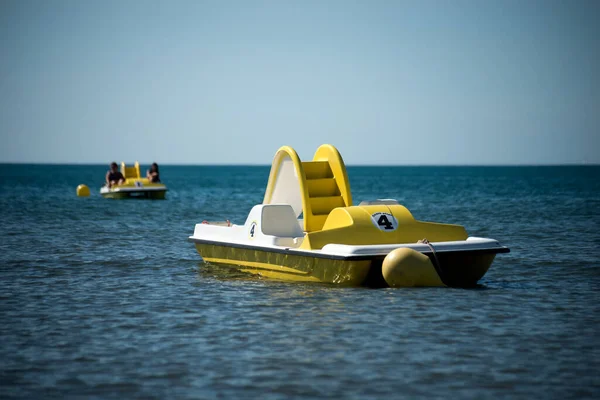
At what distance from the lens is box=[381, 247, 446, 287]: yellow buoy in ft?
43.2

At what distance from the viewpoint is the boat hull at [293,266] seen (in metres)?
13.6

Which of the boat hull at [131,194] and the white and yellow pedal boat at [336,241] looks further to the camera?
the boat hull at [131,194]

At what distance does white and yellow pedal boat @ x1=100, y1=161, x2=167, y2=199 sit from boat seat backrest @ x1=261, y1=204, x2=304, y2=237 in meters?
30.3

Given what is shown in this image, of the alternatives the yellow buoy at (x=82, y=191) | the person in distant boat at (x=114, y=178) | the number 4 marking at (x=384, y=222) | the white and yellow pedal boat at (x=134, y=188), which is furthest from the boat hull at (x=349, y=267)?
the yellow buoy at (x=82, y=191)

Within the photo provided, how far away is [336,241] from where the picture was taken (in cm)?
1397

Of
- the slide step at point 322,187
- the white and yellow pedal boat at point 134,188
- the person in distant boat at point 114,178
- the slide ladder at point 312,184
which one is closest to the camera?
the slide ladder at point 312,184

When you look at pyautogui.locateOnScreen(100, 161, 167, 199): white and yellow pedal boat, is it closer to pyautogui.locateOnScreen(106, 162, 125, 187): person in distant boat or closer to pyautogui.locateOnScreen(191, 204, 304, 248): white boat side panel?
pyautogui.locateOnScreen(106, 162, 125, 187): person in distant boat

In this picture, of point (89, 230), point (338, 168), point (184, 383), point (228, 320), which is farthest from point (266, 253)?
point (89, 230)

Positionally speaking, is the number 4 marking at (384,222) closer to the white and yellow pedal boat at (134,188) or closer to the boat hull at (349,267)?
the boat hull at (349,267)

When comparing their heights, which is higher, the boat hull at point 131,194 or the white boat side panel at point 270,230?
the white boat side panel at point 270,230

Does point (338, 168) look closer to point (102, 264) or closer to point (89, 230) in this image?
point (102, 264)

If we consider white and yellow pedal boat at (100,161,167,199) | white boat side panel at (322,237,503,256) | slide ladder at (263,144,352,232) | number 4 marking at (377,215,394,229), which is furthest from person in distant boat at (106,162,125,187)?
white boat side panel at (322,237,503,256)

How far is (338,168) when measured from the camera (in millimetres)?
16109

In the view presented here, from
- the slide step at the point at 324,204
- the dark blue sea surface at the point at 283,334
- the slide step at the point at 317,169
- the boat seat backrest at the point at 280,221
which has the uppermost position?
the slide step at the point at 317,169
